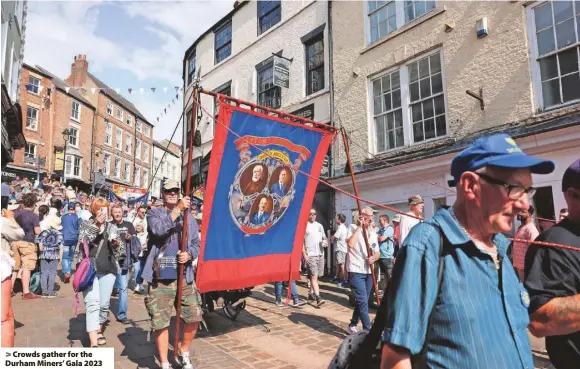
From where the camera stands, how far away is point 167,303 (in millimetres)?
4000

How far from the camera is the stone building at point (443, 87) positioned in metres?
7.26

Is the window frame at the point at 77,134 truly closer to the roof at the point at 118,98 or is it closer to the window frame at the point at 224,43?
the roof at the point at 118,98

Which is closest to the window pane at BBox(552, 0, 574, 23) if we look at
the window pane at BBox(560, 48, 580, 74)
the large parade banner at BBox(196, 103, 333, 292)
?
the window pane at BBox(560, 48, 580, 74)

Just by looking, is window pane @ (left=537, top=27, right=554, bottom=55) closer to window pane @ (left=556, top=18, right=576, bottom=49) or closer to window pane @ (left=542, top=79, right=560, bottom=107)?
window pane @ (left=556, top=18, right=576, bottom=49)

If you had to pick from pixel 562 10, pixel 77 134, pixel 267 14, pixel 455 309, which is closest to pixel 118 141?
pixel 77 134

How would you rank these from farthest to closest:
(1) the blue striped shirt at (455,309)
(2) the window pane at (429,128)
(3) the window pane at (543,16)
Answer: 1. (2) the window pane at (429,128)
2. (3) the window pane at (543,16)
3. (1) the blue striped shirt at (455,309)

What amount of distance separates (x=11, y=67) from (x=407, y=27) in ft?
58.0

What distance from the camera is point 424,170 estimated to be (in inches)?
360

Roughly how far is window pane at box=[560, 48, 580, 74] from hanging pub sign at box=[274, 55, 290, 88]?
8221mm

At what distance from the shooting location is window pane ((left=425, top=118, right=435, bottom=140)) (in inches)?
370

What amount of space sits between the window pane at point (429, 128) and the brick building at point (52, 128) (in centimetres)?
2636

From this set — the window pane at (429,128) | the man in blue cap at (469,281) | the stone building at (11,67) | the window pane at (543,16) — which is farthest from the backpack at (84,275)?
the stone building at (11,67)
